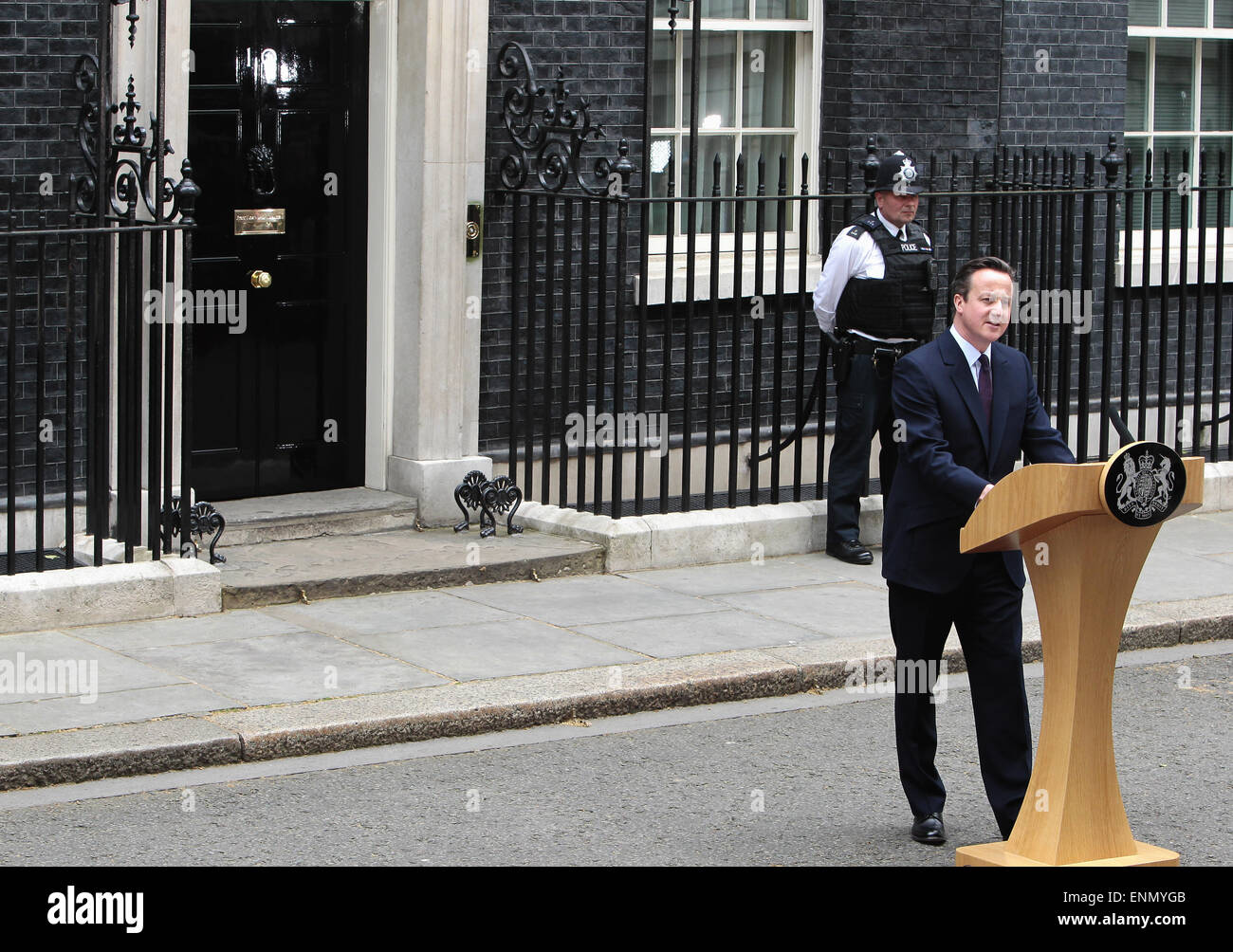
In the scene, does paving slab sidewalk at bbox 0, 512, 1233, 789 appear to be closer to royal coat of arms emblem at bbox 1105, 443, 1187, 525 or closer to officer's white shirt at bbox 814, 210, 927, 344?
officer's white shirt at bbox 814, 210, 927, 344

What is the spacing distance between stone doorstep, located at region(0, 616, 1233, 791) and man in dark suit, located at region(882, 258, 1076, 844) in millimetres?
1733

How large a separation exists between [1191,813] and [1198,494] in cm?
152

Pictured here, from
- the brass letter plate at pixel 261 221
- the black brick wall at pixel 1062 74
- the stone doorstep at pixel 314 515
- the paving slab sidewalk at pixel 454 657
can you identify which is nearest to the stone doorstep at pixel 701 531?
the paving slab sidewalk at pixel 454 657

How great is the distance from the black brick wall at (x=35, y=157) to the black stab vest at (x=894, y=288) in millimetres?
3688

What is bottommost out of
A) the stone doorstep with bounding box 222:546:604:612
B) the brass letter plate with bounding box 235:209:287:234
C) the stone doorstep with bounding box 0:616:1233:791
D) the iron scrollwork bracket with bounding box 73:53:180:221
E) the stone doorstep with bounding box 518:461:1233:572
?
the stone doorstep with bounding box 0:616:1233:791

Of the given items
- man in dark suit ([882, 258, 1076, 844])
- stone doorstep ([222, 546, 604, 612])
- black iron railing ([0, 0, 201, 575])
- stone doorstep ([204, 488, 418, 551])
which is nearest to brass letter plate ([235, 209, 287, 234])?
black iron railing ([0, 0, 201, 575])

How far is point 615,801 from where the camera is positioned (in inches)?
251

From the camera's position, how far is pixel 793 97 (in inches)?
464

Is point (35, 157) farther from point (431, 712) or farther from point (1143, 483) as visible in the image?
point (1143, 483)

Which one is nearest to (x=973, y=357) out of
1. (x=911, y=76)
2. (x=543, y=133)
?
(x=543, y=133)

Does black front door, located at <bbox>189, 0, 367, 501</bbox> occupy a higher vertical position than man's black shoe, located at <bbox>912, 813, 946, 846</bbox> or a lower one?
higher

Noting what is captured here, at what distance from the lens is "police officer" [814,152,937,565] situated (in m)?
9.50

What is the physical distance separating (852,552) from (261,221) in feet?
11.1

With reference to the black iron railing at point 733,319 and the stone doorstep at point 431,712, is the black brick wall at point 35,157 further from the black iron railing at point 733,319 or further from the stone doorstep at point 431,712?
the stone doorstep at point 431,712
